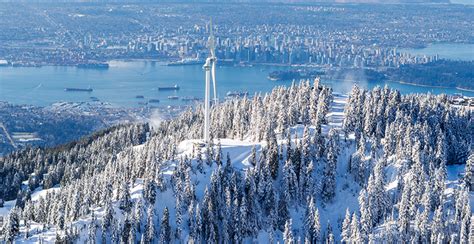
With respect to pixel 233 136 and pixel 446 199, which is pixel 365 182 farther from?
pixel 233 136

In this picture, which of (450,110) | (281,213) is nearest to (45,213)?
(281,213)

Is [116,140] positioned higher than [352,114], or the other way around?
[352,114]

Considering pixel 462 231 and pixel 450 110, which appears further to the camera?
pixel 450 110

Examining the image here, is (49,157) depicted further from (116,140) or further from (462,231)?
(462,231)

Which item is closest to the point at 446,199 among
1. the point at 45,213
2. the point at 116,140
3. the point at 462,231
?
the point at 462,231

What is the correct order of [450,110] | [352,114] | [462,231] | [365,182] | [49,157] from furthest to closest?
[49,157]
[450,110]
[352,114]
[365,182]
[462,231]

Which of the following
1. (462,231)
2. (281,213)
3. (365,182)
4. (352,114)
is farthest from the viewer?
(352,114)
